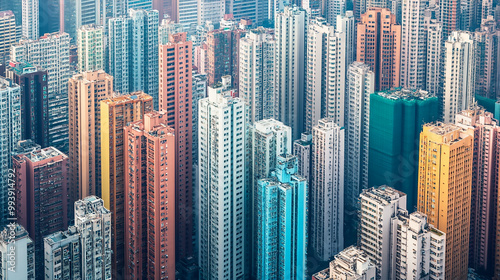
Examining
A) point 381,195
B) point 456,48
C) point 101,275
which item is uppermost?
point 456,48

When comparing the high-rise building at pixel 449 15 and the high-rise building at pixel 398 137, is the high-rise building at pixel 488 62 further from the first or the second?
the high-rise building at pixel 398 137

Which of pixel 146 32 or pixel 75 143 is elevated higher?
pixel 146 32

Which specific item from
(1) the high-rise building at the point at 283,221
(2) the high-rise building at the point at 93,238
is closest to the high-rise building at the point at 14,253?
(2) the high-rise building at the point at 93,238

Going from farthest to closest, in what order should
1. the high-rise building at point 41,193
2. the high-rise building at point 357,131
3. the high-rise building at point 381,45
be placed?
1. the high-rise building at point 381,45
2. the high-rise building at point 357,131
3. the high-rise building at point 41,193

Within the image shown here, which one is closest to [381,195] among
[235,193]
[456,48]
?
[235,193]

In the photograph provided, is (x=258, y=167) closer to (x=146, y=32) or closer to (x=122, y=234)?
(x=122, y=234)

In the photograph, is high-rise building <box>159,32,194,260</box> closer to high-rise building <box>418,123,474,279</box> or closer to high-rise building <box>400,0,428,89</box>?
high-rise building <box>418,123,474,279</box>

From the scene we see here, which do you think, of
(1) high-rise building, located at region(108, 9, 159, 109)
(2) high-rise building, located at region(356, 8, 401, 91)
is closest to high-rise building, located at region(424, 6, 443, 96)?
(2) high-rise building, located at region(356, 8, 401, 91)
